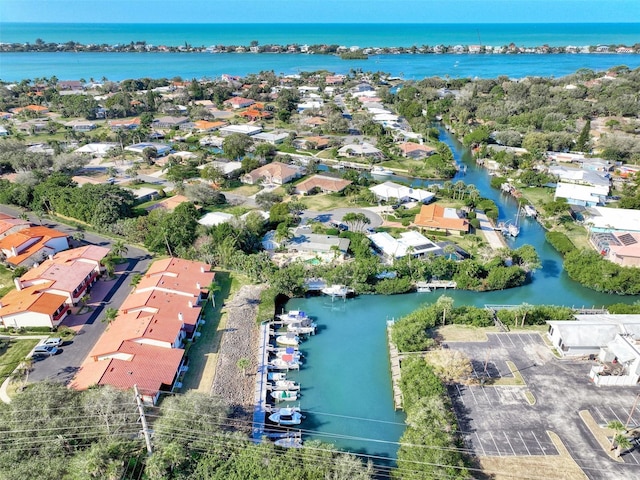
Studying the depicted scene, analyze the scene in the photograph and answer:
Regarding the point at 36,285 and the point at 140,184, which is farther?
the point at 140,184

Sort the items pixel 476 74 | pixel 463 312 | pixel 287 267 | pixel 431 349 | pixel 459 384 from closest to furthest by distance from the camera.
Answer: pixel 459 384
pixel 431 349
pixel 463 312
pixel 287 267
pixel 476 74

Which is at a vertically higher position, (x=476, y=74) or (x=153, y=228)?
(x=476, y=74)

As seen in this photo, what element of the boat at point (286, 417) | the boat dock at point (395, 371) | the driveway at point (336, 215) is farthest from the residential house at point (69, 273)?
the boat dock at point (395, 371)

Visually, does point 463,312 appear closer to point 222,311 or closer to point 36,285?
point 222,311

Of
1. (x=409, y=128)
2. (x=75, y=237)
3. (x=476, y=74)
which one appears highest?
(x=476, y=74)

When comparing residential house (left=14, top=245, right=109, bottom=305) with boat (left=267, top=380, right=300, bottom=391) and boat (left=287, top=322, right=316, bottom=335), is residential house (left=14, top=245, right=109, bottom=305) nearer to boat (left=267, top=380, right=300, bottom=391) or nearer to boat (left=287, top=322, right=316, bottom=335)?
boat (left=287, top=322, right=316, bottom=335)

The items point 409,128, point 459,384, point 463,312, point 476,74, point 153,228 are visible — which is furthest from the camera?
point 476,74

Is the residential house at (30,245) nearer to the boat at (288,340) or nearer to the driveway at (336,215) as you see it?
the driveway at (336,215)

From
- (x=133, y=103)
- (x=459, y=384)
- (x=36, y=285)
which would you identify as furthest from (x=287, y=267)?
(x=133, y=103)

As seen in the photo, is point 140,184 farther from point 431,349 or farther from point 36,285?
point 431,349
